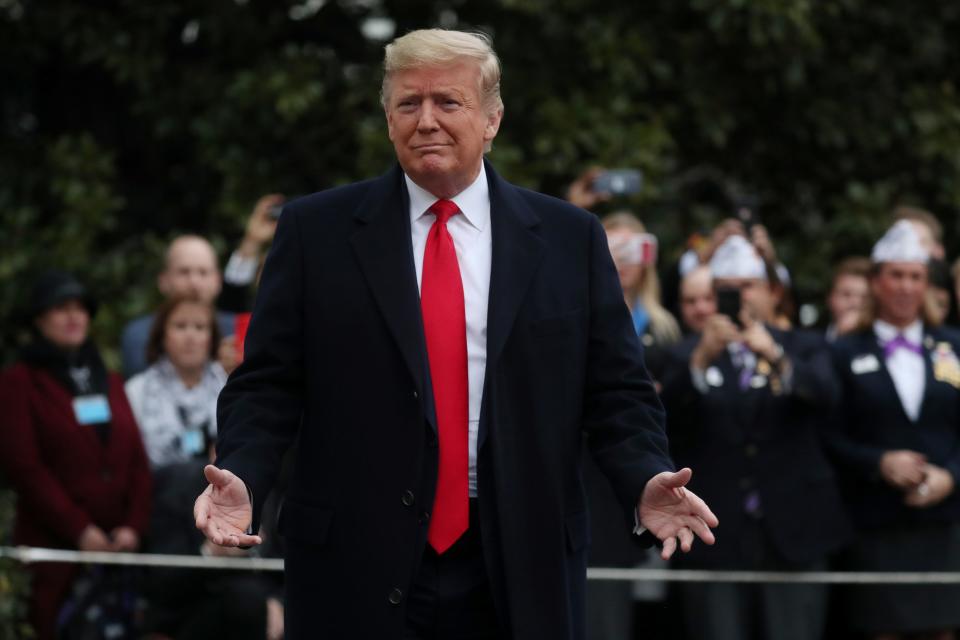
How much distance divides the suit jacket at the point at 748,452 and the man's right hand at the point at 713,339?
0.07 m

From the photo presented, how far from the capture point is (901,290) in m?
6.93

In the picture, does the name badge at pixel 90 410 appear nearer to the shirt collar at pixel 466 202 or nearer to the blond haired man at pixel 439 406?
the blond haired man at pixel 439 406

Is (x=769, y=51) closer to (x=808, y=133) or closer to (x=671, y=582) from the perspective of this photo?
(x=808, y=133)

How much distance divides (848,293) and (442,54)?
5065mm

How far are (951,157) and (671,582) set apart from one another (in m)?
4.24

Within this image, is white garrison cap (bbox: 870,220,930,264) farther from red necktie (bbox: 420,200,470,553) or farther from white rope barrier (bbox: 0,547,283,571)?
red necktie (bbox: 420,200,470,553)

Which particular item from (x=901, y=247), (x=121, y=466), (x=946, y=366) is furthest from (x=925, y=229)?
(x=121, y=466)

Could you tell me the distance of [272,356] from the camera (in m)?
3.62

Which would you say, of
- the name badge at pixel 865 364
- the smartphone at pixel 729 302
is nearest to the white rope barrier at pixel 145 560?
the smartphone at pixel 729 302

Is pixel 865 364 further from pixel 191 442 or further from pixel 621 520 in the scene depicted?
pixel 191 442

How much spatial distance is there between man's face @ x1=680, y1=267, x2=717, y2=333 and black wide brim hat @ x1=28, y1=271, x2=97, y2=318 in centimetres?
252

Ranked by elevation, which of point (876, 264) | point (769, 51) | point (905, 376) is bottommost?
point (905, 376)

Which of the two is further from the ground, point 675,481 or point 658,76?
point 658,76

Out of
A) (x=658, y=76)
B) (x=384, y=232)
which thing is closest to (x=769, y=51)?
(x=658, y=76)
